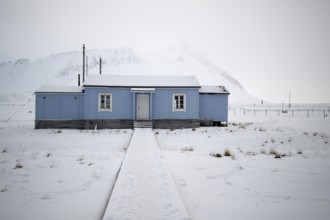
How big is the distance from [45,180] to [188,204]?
4.17m

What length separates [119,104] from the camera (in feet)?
63.9

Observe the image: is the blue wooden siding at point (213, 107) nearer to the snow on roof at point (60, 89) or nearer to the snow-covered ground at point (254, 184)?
the snow-covered ground at point (254, 184)

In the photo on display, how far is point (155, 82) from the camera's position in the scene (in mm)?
20547

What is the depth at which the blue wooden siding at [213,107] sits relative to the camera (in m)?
21.1

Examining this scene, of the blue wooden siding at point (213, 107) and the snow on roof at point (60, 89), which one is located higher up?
the snow on roof at point (60, 89)

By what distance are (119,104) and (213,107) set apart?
28.9ft

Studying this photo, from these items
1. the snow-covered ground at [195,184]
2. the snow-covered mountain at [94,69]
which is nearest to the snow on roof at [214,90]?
the snow-covered ground at [195,184]

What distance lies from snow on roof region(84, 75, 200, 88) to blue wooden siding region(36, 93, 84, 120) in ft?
6.51

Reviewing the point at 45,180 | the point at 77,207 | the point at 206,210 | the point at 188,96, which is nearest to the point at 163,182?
the point at 206,210

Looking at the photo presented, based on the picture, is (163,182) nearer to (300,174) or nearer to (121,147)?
(300,174)

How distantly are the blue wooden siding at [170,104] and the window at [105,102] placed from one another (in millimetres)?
3856

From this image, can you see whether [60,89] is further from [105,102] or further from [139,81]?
[139,81]

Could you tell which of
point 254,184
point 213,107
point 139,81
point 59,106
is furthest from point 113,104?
point 254,184

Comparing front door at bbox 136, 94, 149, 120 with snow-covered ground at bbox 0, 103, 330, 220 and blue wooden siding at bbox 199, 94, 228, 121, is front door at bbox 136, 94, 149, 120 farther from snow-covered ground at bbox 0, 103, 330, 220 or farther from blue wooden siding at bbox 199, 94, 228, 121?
snow-covered ground at bbox 0, 103, 330, 220
